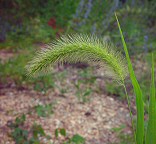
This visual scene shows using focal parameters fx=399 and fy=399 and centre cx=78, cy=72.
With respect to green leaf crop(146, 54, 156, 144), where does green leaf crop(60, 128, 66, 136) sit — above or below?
below

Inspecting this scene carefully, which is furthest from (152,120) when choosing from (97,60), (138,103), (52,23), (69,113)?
(52,23)

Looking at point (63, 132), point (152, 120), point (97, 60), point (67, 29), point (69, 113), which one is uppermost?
point (67, 29)

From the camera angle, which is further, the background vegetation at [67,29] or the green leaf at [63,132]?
the background vegetation at [67,29]

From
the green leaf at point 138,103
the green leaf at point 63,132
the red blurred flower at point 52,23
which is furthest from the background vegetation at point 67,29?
the green leaf at point 138,103

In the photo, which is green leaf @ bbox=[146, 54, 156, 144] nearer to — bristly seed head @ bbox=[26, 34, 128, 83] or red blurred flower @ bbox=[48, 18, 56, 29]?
bristly seed head @ bbox=[26, 34, 128, 83]

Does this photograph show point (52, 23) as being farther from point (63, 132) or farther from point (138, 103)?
point (138, 103)

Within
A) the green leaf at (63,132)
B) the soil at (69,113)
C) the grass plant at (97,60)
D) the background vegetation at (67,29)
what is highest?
the background vegetation at (67,29)

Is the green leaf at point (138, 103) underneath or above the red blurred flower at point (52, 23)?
underneath

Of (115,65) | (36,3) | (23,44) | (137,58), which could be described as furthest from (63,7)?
(115,65)

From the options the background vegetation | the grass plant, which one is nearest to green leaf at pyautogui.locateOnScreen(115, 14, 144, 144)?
the grass plant

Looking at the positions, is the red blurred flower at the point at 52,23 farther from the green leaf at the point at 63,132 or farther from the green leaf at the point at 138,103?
the green leaf at the point at 138,103

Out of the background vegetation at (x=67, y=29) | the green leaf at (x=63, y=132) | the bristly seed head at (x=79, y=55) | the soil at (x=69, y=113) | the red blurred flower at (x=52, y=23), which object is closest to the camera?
the bristly seed head at (x=79, y=55)

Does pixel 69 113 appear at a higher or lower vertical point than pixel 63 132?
higher
